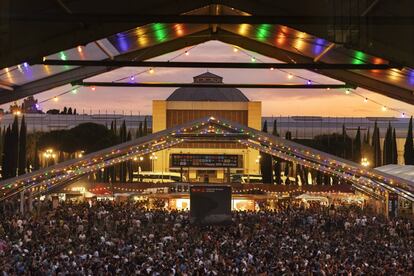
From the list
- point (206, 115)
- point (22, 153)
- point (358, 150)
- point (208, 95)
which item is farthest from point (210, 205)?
point (208, 95)

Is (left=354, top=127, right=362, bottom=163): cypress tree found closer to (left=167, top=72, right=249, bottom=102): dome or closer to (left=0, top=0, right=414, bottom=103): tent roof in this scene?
(left=167, top=72, right=249, bottom=102): dome

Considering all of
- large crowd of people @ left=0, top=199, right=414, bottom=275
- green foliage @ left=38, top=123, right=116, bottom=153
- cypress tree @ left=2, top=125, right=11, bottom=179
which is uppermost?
green foliage @ left=38, top=123, right=116, bottom=153

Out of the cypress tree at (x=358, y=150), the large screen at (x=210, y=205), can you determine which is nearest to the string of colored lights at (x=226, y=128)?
the large screen at (x=210, y=205)

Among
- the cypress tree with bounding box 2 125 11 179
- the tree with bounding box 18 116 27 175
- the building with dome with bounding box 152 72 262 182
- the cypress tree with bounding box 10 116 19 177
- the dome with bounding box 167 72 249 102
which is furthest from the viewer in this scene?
the dome with bounding box 167 72 249 102

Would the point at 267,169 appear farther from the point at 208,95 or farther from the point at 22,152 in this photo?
the point at 22,152

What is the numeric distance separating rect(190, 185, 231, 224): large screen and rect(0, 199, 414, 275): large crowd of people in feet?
1.14

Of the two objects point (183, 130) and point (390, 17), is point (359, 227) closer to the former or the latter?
point (183, 130)

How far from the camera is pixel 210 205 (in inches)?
843

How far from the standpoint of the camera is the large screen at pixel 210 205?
21234 mm

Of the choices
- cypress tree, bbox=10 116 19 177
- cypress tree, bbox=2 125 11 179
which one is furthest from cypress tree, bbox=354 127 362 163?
cypress tree, bbox=2 125 11 179

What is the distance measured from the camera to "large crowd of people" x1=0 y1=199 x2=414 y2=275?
1259cm

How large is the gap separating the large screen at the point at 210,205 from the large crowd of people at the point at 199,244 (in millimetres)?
347

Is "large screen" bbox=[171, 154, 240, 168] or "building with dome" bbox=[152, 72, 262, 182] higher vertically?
"building with dome" bbox=[152, 72, 262, 182]

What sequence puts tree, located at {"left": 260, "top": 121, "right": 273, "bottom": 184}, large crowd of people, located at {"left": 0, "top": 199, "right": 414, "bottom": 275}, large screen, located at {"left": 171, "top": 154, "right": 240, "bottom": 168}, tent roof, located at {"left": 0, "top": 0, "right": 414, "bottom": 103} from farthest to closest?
1. tree, located at {"left": 260, "top": 121, "right": 273, "bottom": 184}
2. large screen, located at {"left": 171, "top": 154, "right": 240, "bottom": 168}
3. large crowd of people, located at {"left": 0, "top": 199, "right": 414, "bottom": 275}
4. tent roof, located at {"left": 0, "top": 0, "right": 414, "bottom": 103}
